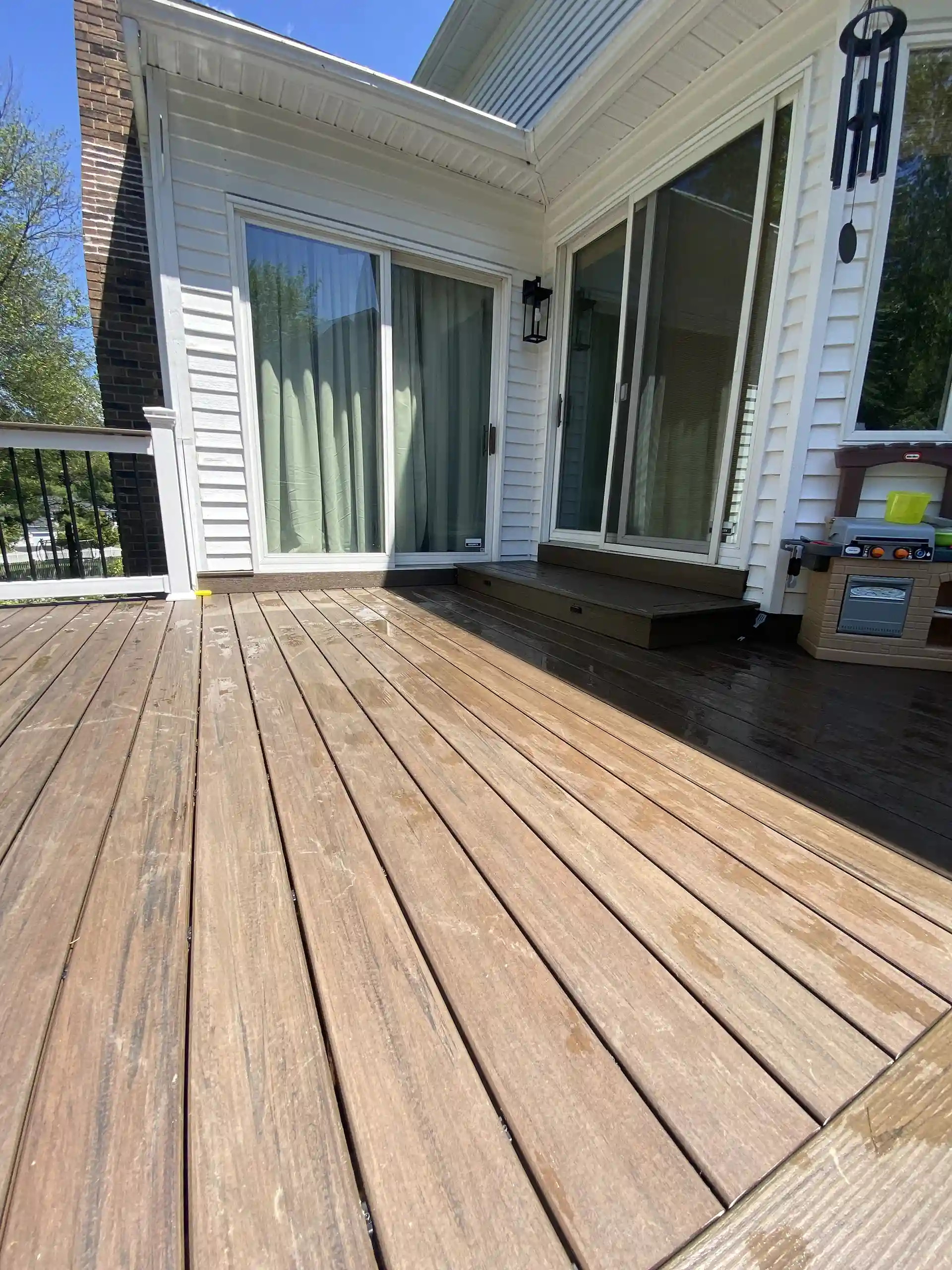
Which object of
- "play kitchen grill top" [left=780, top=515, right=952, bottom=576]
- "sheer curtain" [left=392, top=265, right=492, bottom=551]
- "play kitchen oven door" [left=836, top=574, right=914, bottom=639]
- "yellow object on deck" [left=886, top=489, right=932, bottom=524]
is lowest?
"play kitchen oven door" [left=836, top=574, right=914, bottom=639]

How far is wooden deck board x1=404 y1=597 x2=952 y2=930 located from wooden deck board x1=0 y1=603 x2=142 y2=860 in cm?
138

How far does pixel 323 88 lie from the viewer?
2.62 meters

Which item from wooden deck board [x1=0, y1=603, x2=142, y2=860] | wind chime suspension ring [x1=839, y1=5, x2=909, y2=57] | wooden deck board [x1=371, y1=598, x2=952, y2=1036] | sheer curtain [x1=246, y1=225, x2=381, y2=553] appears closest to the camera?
wooden deck board [x1=371, y1=598, x2=952, y2=1036]

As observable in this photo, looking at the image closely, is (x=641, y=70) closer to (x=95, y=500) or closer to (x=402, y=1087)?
(x=95, y=500)

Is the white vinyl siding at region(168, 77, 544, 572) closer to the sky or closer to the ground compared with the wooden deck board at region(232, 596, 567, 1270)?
closer to the sky

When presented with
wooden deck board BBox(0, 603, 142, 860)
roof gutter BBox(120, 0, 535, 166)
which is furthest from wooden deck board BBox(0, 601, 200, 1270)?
roof gutter BBox(120, 0, 535, 166)

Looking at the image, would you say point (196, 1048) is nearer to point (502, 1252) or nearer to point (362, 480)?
point (502, 1252)

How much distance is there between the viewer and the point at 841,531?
2.17 m

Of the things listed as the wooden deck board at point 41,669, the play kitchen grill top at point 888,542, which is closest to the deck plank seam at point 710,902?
the wooden deck board at point 41,669

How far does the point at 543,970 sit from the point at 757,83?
3.50 meters

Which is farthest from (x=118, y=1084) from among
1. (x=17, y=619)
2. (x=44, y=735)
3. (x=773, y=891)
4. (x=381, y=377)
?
(x=381, y=377)

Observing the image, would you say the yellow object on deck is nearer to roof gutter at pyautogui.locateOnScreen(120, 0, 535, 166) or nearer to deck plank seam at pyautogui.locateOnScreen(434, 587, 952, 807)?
deck plank seam at pyautogui.locateOnScreen(434, 587, 952, 807)

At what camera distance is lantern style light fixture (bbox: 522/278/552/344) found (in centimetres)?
362

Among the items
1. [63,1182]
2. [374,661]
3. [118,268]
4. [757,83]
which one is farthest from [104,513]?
[63,1182]
